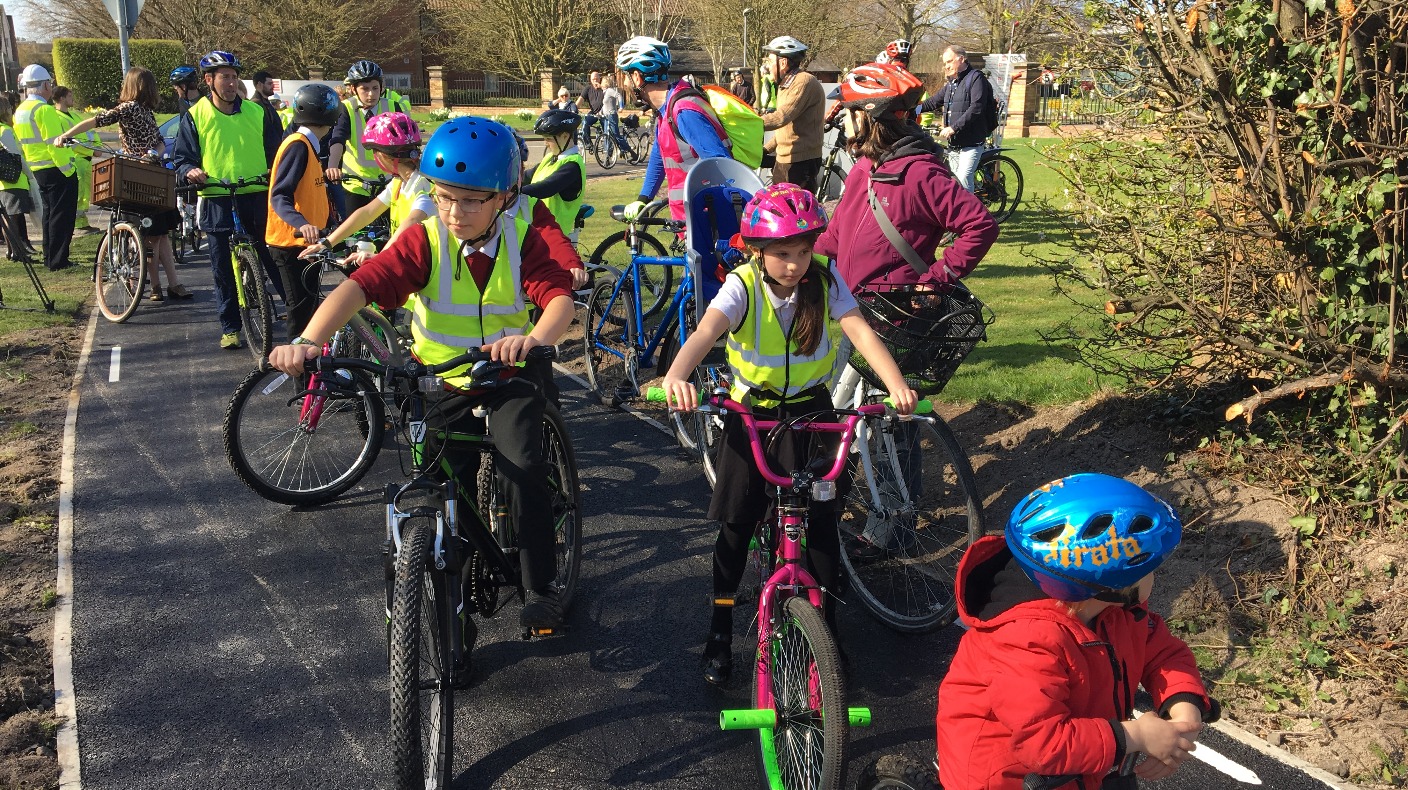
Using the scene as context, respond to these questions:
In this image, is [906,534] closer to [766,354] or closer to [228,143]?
[766,354]

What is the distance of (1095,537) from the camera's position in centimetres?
235

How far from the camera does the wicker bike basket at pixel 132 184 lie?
9.67 meters

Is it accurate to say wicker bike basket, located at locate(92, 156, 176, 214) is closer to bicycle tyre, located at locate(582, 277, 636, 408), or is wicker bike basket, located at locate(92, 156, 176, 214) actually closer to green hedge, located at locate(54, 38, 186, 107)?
bicycle tyre, located at locate(582, 277, 636, 408)

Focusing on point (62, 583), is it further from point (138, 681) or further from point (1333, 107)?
point (1333, 107)

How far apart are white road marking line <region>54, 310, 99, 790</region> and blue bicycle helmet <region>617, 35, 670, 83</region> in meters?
4.38

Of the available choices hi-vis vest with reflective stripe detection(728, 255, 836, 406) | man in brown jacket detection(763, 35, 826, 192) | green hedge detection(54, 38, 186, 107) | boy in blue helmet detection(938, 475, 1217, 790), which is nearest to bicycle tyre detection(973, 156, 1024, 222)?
man in brown jacket detection(763, 35, 826, 192)

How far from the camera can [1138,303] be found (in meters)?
5.54

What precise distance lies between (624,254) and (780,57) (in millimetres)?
3118

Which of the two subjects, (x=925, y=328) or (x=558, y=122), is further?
(x=558, y=122)

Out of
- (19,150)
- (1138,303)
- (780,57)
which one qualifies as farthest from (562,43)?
(1138,303)

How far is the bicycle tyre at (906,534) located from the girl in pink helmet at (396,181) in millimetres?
3129

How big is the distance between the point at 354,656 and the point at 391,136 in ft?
11.2

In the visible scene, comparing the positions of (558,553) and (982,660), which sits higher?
(982,660)

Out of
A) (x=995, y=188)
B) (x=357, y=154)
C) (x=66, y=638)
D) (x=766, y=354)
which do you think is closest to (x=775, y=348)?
(x=766, y=354)
